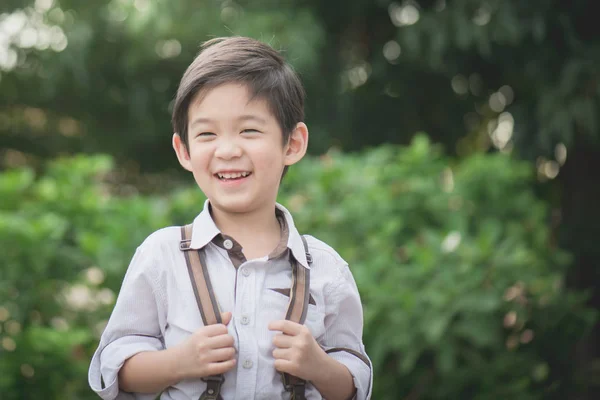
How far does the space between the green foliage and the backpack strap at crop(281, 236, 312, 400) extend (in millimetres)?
1930

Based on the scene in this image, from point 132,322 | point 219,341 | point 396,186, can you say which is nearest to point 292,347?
point 219,341

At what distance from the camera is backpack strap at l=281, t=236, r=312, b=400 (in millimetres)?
1804

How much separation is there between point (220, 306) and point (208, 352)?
5.0 inches

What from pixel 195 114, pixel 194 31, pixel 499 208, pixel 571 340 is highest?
pixel 194 31

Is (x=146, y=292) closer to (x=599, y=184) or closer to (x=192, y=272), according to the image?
(x=192, y=272)

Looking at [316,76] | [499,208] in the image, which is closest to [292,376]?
[499,208]

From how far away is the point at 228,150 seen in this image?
1.80 meters

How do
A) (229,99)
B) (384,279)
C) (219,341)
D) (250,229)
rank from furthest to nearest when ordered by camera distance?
1. (384,279)
2. (250,229)
3. (229,99)
4. (219,341)

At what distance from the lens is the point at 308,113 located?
268 inches

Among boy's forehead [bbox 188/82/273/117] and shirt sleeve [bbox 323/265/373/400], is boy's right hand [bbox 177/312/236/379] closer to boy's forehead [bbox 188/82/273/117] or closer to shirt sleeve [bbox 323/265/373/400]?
shirt sleeve [bbox 323/265/373/400]

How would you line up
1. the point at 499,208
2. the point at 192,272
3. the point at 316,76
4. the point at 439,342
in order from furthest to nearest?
the point at 316,76, the point at 499,208, the point at 439,342, the point at 192,272

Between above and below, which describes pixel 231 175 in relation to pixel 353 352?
above

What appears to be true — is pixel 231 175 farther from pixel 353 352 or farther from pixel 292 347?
pixel 353 352

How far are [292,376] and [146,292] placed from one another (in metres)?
0.38
